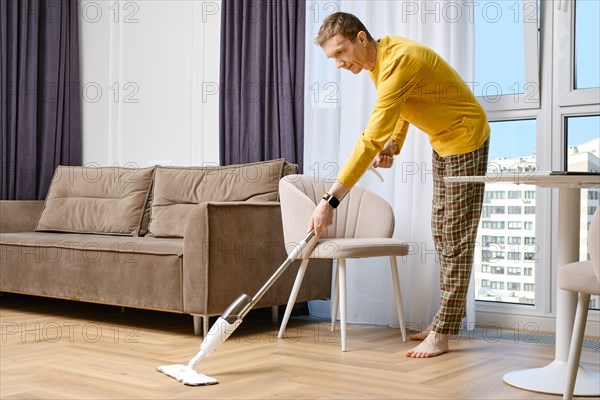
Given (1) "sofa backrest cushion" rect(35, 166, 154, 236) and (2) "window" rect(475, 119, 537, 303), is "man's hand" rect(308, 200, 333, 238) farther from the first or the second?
(1) "sofa backrest cushion" rect(35, 166, 154, 236)

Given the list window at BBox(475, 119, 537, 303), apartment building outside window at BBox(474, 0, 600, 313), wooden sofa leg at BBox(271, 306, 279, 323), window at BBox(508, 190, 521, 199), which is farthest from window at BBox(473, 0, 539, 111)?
wooden sofa leg at BBox(271, 306, 279, 323)

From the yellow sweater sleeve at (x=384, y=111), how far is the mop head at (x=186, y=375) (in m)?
0.75

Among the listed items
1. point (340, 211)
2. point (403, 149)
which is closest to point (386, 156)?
point (340, 211)

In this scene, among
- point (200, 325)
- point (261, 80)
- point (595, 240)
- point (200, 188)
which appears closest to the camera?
point (595, 240)

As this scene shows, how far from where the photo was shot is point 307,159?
4.08 m

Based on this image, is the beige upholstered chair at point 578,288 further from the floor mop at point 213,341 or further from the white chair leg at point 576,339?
the floor mop at point 213,341

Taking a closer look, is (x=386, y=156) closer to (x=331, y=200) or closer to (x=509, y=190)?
(x=331, y=200)

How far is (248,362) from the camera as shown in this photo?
281 centimetres

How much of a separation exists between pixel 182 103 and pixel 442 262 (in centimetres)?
227

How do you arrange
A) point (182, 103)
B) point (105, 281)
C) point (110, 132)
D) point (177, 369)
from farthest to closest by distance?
1. point (110, 132)
2. point (182, 103)
3. point (105, 281)
4. point (177, 369)

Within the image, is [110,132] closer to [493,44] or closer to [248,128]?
[248,128]

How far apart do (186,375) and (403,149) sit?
1763mm

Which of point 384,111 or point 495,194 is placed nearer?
point 384,111

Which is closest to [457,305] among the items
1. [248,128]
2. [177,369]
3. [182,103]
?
[177,369]
